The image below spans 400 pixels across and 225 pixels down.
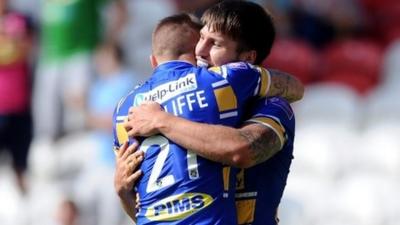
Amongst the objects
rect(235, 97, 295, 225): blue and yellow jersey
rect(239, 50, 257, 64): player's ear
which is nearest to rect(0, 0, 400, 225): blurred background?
rect(235, 97, 295, 225): blue and yellow jersey

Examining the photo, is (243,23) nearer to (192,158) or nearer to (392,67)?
(192,158)

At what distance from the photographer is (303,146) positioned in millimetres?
10445

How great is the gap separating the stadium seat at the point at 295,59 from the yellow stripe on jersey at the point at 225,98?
19.9 ft

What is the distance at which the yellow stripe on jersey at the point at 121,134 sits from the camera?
502 cm

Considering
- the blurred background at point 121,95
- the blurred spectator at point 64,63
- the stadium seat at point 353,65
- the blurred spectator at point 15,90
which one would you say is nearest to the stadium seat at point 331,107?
the blurred background at point 121,95

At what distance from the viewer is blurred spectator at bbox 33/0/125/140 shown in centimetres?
1099

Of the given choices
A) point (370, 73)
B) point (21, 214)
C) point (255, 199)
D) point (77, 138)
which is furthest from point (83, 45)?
point (255, 199)

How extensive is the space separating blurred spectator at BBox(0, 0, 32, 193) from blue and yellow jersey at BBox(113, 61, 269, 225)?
19.4 feet

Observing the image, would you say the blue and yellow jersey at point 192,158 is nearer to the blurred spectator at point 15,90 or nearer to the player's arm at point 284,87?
the player's arm at point 284,87

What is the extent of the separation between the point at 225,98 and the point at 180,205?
400 millimetres

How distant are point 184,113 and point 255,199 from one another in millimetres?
428

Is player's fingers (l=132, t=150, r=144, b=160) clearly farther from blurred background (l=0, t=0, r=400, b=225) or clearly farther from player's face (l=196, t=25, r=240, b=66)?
blurred background (l=0, t=0, r=400, b=225)

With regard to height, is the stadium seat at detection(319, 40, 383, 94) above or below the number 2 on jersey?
below

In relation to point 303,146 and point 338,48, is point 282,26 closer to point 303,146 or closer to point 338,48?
point 338,48
